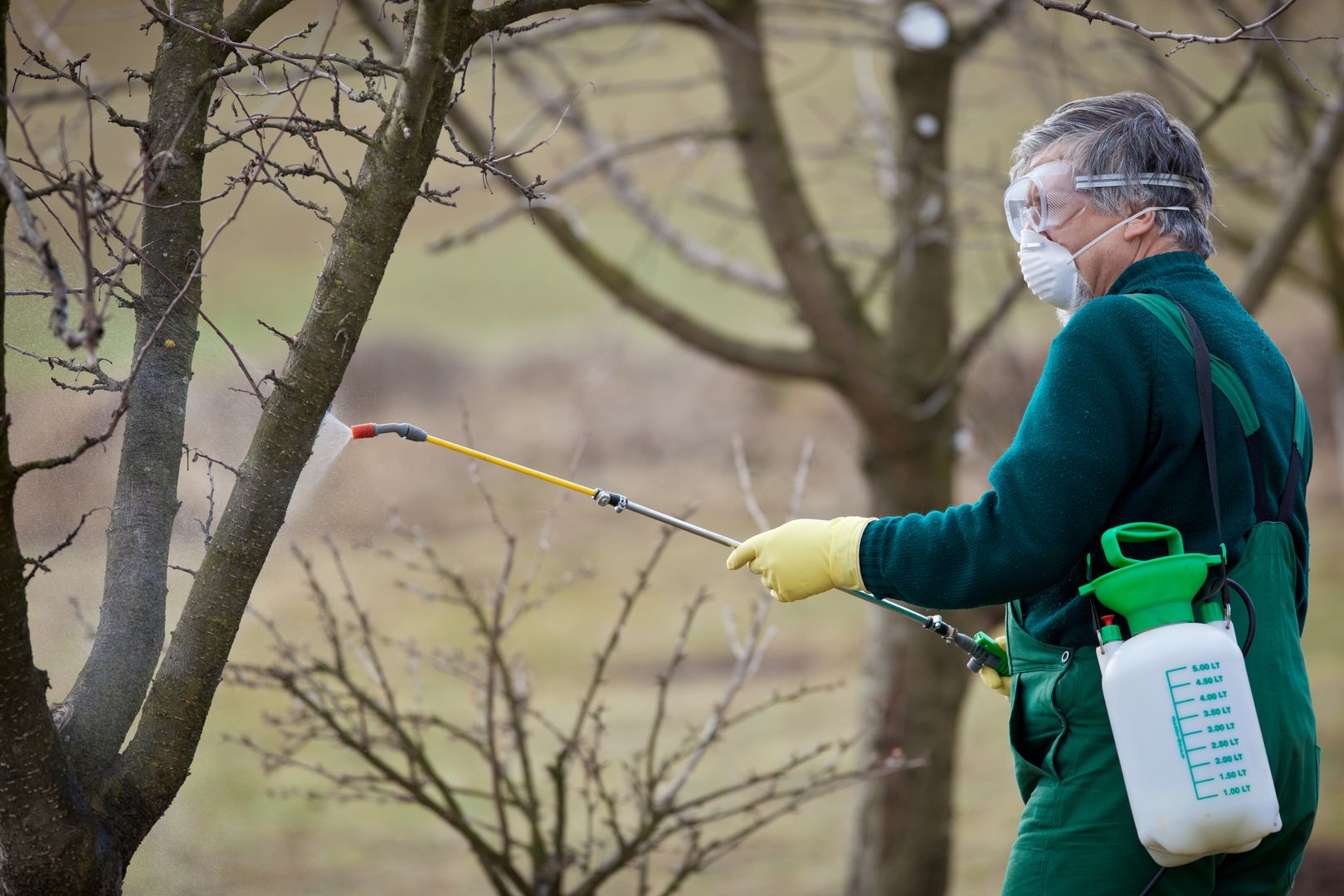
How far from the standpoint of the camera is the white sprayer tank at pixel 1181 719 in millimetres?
1086

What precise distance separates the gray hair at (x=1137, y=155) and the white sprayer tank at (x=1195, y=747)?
1.50 feet

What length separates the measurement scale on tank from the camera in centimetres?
108

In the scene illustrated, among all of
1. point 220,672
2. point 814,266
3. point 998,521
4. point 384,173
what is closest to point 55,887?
point 220,672

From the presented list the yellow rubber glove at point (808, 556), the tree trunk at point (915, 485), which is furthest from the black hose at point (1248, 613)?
the tree trunk at point (915, 485)

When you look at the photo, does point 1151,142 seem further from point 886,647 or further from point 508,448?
point 508,448

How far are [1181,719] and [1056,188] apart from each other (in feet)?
1.90

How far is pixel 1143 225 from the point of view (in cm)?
127

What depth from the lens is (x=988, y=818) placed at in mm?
5688

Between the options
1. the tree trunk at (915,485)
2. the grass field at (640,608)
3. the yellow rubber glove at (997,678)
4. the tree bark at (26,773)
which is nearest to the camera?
the tree bark at (26,773)

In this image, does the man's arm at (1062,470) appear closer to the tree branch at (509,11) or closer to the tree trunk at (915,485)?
the tree branch at (509,11)

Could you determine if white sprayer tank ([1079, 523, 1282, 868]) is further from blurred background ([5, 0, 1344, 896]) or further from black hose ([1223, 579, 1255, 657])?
blurred background ([5, 0, 1344, 896])

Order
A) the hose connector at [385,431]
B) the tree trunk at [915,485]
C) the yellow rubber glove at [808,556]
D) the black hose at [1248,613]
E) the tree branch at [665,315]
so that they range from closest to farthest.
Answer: the black hose at [1248,613] < the yellow rubber glove at [808,556] < the hose connector at [385,431] < the tree branch at [665,315] < the tree trunk at [915,485]

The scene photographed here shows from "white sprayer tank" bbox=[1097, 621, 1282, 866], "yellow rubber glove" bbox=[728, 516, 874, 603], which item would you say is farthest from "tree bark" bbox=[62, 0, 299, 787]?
"white sprayer tank" bbox=[1097, 621, 1282, 866]

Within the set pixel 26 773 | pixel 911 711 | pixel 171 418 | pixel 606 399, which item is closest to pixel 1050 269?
pixel 171 418
